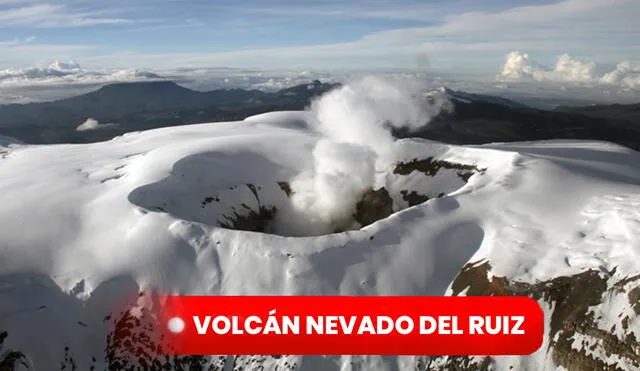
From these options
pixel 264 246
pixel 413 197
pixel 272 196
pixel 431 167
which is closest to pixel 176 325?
Result: pixel 264 246

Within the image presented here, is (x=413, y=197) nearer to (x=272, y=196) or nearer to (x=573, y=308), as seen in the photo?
(x=272, y=196)

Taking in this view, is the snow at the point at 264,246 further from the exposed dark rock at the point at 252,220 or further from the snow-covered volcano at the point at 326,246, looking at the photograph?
the exposed dark rock at the point at 252,220

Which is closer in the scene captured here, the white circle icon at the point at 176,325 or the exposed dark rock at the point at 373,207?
the white circle icon at the point at 176,325

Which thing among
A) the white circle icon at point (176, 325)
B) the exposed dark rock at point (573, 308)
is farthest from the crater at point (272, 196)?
the exposed dark rock at point (573, 308)

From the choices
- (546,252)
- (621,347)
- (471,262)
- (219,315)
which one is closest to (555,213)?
(546,252)

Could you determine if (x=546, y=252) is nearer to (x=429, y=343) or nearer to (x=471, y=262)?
(x=471, y=262)

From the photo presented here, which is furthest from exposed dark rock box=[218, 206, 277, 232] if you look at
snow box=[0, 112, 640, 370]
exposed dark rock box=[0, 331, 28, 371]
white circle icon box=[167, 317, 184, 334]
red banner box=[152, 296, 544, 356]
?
exposed dark rock box=[0, 331, 28, 371]

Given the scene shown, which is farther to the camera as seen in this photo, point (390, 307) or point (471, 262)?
point (471, 262)

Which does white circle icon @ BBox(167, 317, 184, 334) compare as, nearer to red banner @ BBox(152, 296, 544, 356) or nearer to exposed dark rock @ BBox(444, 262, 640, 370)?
red banner @ BBox(152, 296, 544, 356)
